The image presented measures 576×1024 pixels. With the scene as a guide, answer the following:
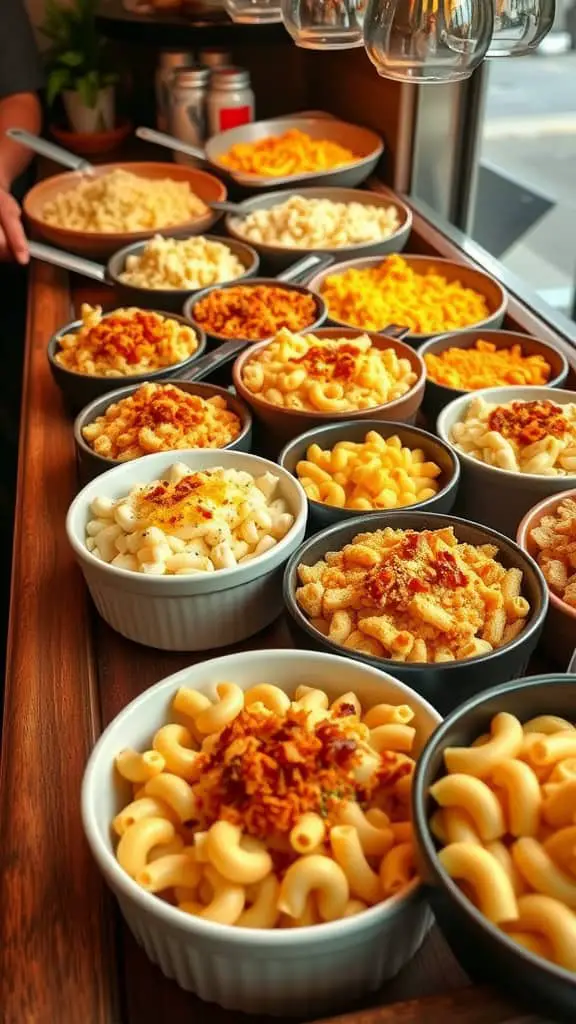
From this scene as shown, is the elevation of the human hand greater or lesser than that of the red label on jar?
lesser

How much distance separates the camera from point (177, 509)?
1.08 m

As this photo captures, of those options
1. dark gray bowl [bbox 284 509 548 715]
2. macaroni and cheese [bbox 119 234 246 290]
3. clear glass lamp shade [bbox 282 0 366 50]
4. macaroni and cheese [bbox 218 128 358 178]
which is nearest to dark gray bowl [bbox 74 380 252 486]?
dark gray bowl [bbox 284 509 548 715]

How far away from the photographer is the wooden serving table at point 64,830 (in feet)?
2.35

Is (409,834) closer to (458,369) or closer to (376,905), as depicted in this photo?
(376,905)

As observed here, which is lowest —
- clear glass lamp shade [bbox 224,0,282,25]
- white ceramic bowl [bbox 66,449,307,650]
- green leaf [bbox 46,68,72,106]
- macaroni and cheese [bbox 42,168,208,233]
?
white ceramic bowl [bbox 66,449,307,650]

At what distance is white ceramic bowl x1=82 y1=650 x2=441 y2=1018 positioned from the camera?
66 centimetres

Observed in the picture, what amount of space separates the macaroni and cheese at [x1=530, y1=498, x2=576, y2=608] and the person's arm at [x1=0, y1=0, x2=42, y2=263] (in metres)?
1.65

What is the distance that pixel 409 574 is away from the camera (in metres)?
0.97

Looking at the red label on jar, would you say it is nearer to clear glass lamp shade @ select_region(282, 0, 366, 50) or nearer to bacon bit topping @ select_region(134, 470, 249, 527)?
clear glass lamp shade @ select_region(282, 0, 366, 50)

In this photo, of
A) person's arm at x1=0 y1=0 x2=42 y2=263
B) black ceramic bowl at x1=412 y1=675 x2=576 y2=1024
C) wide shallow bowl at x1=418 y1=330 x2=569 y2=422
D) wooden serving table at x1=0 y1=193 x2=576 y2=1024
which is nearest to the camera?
black ceramic bowl at x1=412 y1=675 x2=576 y2=1024

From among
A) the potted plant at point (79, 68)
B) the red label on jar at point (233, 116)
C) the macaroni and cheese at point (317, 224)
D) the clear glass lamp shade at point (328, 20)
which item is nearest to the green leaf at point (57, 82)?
the potted plant at point (79, 68)

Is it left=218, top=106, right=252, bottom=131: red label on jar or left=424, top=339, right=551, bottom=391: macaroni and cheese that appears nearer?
left=424, top=339, right=551, bottom=391: macaroni and cheese

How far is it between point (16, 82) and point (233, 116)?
55 centimetres

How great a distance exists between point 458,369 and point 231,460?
1.41 feet
